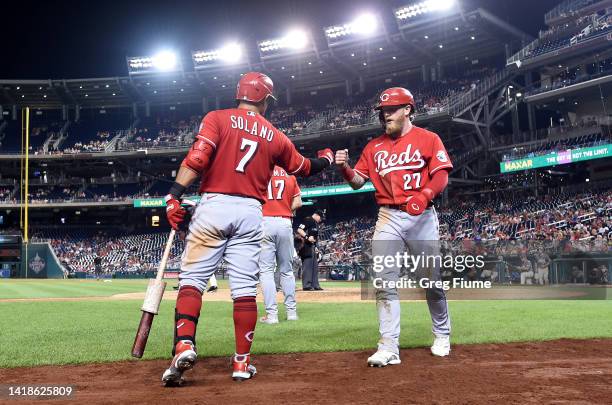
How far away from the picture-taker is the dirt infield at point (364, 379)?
300cm

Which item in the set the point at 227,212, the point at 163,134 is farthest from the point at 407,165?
the point at 163,134

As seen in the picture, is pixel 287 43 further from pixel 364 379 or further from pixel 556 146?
pixel 364 379

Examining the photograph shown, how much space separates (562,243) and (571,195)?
38.2 feet

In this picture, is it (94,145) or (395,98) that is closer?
(395,98)

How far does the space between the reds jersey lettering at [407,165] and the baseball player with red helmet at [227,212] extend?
3.75 ft

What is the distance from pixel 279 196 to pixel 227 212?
3398mm

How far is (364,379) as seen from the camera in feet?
11.5

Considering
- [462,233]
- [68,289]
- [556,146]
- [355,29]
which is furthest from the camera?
[355,29]

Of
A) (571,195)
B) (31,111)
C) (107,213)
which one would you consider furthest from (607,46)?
(31,111)

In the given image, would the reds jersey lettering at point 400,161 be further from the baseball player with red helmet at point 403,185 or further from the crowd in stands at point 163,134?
the crowd in stands at point 163,134

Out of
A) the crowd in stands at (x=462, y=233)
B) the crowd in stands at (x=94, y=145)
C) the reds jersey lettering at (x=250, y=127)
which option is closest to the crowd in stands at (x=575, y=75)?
the crowd in stands at (x=462, y=233)

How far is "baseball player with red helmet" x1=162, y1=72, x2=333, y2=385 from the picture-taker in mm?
3795

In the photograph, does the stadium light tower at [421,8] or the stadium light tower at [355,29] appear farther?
the stadium light tower at [355,29]

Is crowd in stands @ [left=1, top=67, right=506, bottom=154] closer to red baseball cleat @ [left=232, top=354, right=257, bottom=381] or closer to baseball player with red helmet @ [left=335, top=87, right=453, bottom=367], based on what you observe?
baseball player with red helmet @ [left=335, top=87, right=453, bottom=367]
